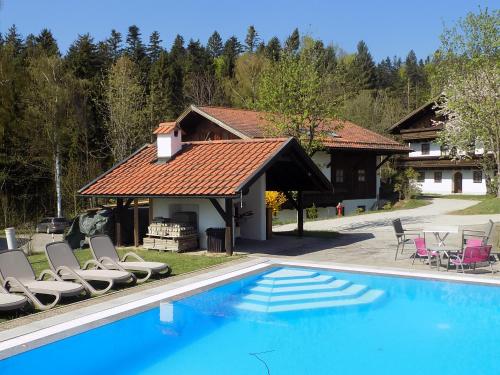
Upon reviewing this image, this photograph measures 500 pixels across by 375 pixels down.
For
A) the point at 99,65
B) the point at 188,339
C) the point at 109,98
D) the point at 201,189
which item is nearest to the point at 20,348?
the point at 188,339

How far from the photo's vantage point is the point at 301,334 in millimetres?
9102

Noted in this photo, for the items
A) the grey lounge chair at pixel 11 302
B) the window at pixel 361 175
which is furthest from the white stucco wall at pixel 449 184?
the grey lounge chair at pixel 11 302

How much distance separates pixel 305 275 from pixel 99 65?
40270mm

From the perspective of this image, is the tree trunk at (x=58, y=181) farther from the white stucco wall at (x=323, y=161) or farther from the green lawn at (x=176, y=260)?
the white stucco wall at (x=323, y=161)

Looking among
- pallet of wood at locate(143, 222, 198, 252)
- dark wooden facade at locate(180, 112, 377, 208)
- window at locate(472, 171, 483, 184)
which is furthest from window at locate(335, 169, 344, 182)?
window at locate(472, 171, 483, 184)

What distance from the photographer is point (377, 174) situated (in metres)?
37.6

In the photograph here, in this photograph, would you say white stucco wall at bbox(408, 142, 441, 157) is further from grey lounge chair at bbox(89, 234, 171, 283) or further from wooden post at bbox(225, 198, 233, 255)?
grey lounge chair at bbox(89, 234, 171, 283)

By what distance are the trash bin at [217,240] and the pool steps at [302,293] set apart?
3.17 m

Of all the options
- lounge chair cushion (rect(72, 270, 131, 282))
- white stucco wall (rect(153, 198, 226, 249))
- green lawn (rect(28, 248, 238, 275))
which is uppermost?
white stucco wall (rect(153, 198, 226, 249))

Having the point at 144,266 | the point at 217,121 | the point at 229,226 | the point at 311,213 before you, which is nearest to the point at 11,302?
the point at 144,266

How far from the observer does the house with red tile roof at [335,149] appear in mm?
30062

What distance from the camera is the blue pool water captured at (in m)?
7.60

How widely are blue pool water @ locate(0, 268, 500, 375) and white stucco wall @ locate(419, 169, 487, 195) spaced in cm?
3676

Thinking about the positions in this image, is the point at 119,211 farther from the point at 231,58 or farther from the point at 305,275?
the point at 231,58
